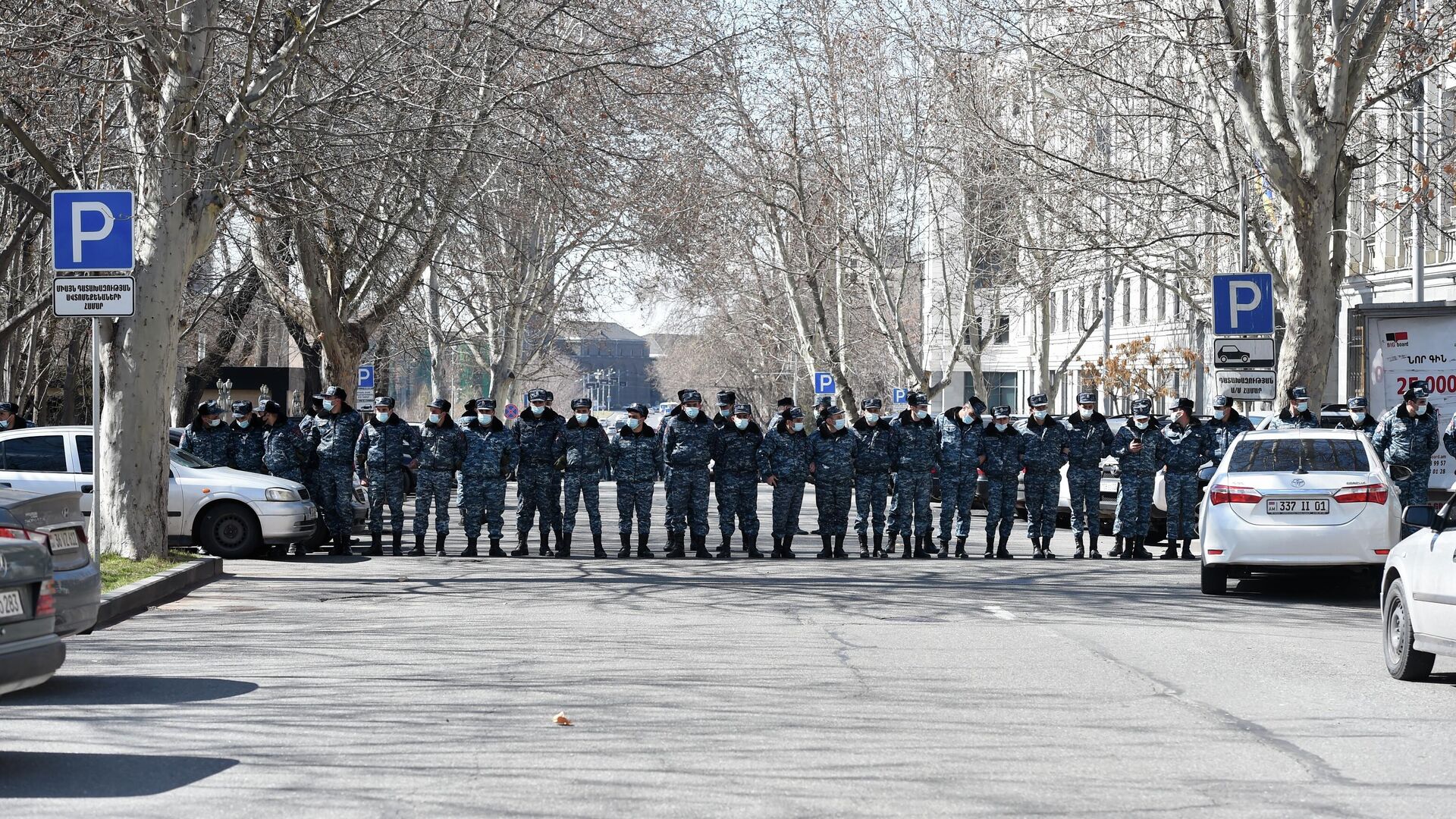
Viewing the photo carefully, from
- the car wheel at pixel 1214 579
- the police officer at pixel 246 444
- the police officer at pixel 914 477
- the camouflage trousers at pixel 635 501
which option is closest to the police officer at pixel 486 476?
the camouflage trousers at pixel 635 501

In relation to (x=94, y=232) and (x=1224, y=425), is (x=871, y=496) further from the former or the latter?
(x=94, y=232)

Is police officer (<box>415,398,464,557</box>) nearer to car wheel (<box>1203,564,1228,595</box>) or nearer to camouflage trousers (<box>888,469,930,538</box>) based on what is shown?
camouflage trousers (<box>888,469,930,538</box>)

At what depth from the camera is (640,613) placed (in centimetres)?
1247

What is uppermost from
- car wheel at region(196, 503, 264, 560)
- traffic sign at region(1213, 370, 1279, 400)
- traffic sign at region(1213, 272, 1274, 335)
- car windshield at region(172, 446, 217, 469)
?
traffic sign at region(1213, 272, 1274, 335)

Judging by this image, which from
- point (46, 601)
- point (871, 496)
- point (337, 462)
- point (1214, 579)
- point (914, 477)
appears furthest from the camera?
point (871, 496)

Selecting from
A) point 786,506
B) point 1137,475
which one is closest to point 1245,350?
point 1137,475

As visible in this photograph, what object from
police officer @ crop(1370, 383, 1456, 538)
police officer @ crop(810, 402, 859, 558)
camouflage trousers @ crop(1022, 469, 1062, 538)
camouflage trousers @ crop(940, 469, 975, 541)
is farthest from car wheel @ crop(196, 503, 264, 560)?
police officer @ crop(1370, 383, 1456, 538)

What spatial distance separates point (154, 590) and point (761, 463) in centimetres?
776

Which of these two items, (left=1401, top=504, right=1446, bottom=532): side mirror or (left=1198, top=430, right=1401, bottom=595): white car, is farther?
(left=1198, top=430, right=1401, bottom=595): white car

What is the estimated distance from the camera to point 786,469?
1886 cm

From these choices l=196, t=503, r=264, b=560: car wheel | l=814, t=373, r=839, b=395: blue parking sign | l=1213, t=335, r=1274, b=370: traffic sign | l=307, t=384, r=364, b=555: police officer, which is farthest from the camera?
l=814, t=373, r=839, b=395: blue parking sign

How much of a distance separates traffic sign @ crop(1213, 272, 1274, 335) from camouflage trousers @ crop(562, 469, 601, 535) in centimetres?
791

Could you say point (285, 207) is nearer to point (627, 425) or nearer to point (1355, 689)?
point (627, 425)

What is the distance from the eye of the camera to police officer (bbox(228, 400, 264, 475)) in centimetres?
1922
